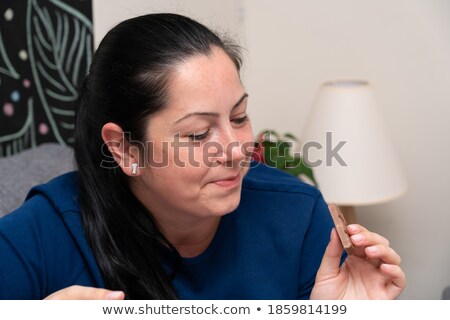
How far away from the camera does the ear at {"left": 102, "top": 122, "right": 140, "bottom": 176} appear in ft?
4.00

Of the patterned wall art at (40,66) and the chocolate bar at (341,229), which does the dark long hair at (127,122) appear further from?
the patterned wall art at (40,66)

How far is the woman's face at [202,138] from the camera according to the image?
1.13 m

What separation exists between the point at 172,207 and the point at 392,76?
1333mm

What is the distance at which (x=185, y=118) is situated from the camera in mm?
1126

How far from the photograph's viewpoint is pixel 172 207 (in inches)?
49.8

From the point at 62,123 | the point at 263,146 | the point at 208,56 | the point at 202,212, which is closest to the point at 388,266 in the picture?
the point at 202,212

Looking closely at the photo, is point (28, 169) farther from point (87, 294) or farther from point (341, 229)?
point (341, 229)

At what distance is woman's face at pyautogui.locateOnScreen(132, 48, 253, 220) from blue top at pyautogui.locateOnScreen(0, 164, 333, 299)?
18cm

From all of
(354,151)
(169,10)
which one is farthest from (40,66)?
(354,151)

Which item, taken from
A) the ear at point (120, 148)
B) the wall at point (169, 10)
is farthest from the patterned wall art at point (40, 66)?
the ear at point (120, 148)

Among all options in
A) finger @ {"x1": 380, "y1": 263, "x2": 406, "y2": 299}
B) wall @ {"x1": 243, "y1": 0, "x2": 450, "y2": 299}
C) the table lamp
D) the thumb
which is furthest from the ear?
wall @ {"x1": 243, "y1": 0, "x2": 450, "y2": 299}

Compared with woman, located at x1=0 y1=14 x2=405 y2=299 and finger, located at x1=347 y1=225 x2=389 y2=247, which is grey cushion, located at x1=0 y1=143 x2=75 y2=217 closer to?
woman, located at x1=0 y1=14 x2=405 y2=299

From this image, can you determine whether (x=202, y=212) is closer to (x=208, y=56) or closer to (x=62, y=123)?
(x=208, y=56)
